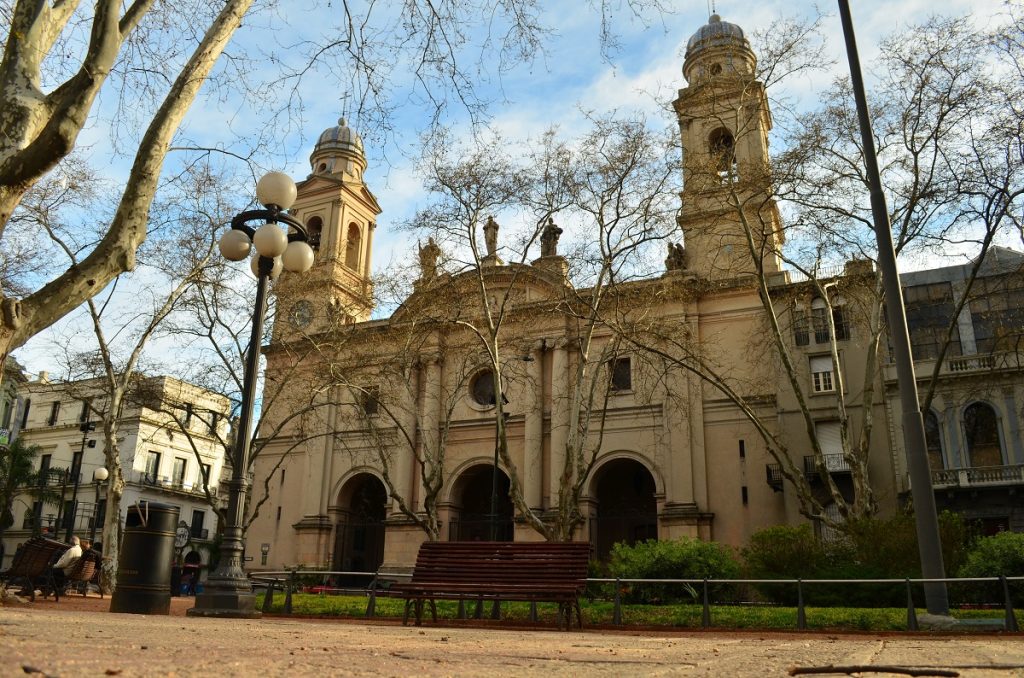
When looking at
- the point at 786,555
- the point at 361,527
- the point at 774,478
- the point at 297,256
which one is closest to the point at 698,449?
Result: the point at 774,478

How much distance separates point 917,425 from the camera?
9.62 meters

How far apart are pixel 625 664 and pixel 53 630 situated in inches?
135

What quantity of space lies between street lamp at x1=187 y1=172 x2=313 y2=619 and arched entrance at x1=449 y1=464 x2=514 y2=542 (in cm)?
2094

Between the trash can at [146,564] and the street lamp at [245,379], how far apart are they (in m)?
0.73

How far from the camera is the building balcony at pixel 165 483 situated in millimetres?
44406

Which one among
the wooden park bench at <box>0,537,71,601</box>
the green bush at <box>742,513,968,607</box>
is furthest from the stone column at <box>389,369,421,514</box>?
the wooden park bench at <box>0,537,71,601</box>

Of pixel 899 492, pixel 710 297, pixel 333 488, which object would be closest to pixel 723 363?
pixel 710 297

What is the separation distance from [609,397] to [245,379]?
2004 cm

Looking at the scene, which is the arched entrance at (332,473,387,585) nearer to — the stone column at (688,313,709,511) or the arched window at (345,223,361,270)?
the arched window at (345,223,361,270)

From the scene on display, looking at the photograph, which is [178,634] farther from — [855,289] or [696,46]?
[696,46]

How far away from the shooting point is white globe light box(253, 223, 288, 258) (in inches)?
390

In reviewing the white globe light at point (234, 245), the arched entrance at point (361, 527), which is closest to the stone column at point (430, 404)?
the arched entrance at point (361, 527)

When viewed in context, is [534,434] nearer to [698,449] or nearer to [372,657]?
[698,449]

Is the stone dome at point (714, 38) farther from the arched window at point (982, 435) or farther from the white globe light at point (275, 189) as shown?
the white globe light at point (275, 189)
